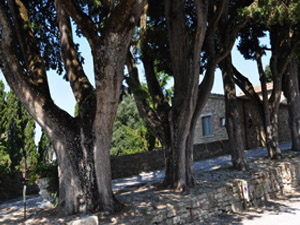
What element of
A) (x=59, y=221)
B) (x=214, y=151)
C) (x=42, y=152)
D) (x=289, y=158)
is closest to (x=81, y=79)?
(x=59, y=221)

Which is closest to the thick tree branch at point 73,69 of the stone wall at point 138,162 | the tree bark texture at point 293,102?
the stone wall at point 138,162

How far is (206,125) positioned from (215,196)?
14.2 metres

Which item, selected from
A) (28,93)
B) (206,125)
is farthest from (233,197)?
(206,125)

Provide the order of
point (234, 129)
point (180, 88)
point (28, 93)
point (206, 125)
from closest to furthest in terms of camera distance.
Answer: point (28, 93)
point (180, 88)
point (234, 129)
point (206, 125)

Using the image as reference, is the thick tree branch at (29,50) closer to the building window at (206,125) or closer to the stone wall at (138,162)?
the stone wall at (138,162)

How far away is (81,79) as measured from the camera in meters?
6.33

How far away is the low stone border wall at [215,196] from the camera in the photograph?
6020 millimetres

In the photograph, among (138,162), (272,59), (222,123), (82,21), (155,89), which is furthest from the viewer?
(222,123)

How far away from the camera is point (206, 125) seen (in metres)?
21.4

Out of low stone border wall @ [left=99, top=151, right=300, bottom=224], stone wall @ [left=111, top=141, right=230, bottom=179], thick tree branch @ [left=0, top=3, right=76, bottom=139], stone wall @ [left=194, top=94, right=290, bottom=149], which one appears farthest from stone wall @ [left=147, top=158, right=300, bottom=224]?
stone wall @ [left=194, top=94, right=290, bottom=149]

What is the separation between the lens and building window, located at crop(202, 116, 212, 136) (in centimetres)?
2114

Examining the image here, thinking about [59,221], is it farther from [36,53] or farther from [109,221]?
[36,53]

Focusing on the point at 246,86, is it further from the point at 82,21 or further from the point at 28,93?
the point at 28,93

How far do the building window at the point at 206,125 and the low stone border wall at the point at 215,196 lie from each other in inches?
382
